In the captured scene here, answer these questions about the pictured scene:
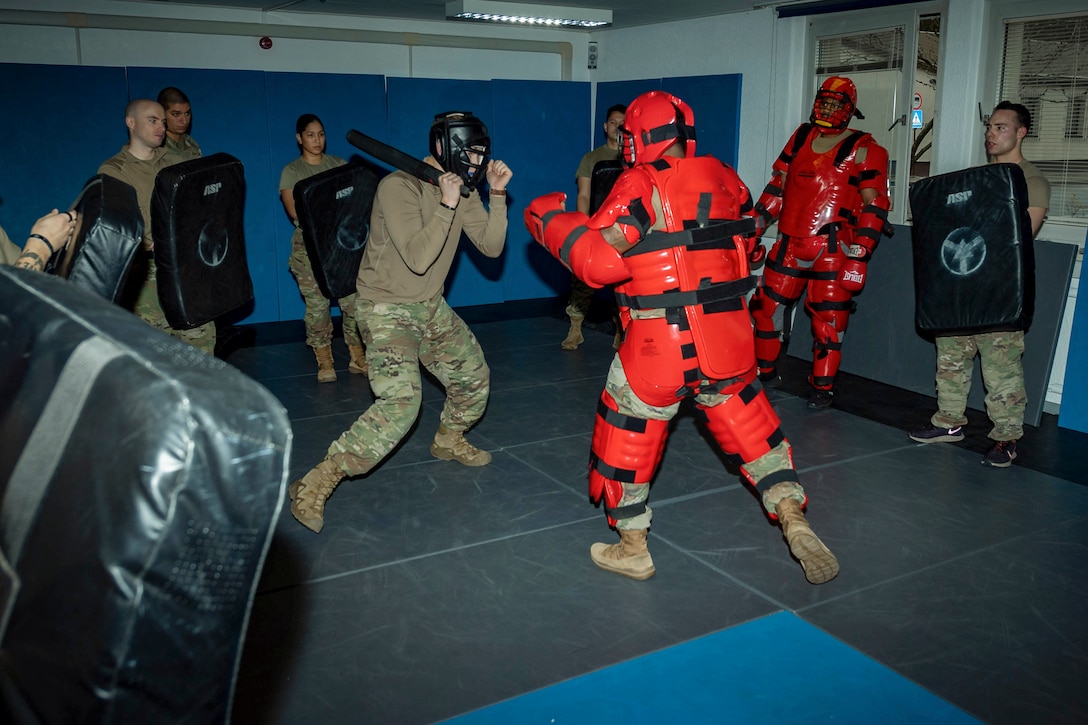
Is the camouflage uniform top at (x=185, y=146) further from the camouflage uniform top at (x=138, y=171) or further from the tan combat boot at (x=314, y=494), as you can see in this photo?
the tan combat boot at (x=314, y=494)

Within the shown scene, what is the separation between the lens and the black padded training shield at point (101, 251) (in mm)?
2812

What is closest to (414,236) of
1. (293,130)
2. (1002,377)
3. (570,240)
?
(570,240)

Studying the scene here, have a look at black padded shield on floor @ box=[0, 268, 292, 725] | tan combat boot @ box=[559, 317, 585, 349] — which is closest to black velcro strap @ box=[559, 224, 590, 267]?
black padded shield on floor @ box=[0, 268, 292, 725]

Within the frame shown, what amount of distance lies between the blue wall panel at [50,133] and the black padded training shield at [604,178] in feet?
14.3

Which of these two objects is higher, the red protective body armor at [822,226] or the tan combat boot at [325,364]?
the red protective body armor at [822,226]

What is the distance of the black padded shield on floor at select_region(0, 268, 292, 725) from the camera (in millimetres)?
1180

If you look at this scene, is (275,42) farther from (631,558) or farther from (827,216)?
(631,558)

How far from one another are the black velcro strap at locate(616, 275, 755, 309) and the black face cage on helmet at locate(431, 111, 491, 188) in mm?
1177

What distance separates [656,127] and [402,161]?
1.35 metres

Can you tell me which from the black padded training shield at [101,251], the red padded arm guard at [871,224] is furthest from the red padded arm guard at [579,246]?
the red padded arm guard at [871,224]

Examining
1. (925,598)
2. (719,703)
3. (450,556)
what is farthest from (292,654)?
(925,598)

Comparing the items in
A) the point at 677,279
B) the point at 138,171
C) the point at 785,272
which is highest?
the point at 138,171

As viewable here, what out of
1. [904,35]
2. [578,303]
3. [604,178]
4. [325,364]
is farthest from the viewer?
[578,303]

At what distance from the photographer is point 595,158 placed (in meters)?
8.11
